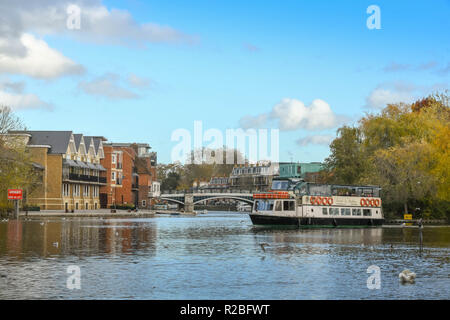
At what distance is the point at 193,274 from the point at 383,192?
55562 millimetres

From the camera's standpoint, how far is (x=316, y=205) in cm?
6688

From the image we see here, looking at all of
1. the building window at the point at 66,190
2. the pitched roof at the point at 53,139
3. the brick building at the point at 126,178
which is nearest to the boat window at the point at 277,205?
the pitched roof at the point at 53,139

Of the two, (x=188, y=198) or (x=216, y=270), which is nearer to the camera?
(x=216, y=270)

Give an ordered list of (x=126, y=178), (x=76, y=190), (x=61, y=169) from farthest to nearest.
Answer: (x=126, y=178) < (x=76, y=190) < (x=61, y=169)

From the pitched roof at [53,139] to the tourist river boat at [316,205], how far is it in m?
47.0

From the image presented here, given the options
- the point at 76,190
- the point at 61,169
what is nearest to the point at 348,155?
the point at 61,169

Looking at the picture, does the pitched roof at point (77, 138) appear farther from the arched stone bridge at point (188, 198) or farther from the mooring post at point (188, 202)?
the mooring post at point (188, 202)

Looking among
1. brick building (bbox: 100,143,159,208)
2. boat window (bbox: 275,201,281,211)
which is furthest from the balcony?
boat window (bbox: 275,201,281,211)

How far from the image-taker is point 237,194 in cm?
13650

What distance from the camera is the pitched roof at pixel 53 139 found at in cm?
10393

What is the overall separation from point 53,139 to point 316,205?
182 ft

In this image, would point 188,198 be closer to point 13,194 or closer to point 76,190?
point 76,190
